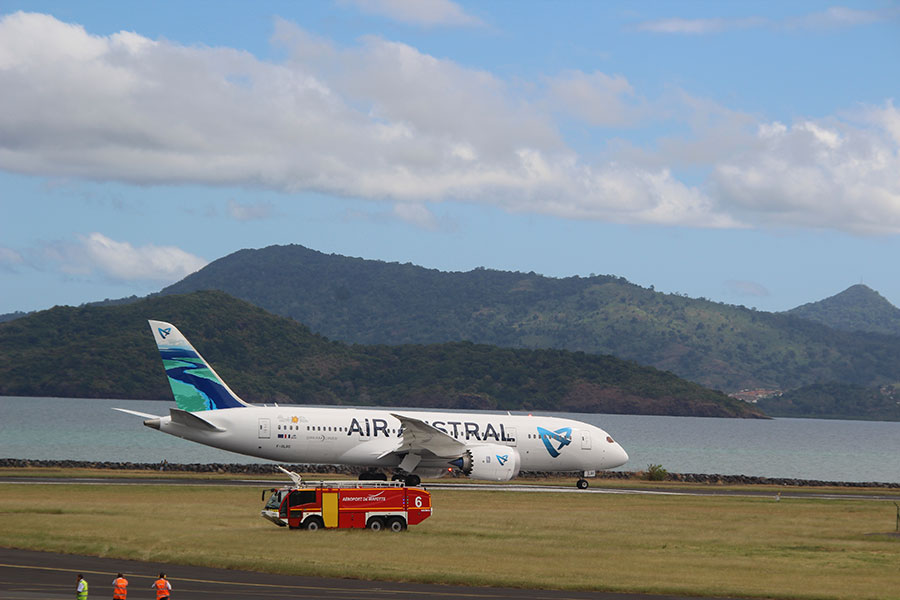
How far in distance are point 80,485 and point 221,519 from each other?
15705 mm

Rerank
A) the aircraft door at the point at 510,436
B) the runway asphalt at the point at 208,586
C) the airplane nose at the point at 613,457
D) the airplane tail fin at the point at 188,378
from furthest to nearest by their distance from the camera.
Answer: the airplane nose at the point at 613,457 → the aircraft door at the point at 510,436 → the airplane tail fin at the point at 188,378 → the runway asphalt at the point at 208,586

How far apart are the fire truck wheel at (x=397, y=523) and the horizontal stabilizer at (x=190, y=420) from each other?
695 inches

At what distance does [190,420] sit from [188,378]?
2.93 m

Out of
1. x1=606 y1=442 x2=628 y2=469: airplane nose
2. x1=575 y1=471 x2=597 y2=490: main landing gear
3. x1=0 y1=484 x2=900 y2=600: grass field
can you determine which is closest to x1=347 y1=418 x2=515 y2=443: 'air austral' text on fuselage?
x1=575 y1=471 x2=597 y2=490: main landing gear

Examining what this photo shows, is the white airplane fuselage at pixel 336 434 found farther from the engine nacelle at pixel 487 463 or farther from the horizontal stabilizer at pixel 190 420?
the engine nacelle at pixel 487 463

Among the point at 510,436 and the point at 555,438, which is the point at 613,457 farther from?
the point at 510,436

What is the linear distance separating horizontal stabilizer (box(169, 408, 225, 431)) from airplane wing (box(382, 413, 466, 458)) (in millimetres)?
8854

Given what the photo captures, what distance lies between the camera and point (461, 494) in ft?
186

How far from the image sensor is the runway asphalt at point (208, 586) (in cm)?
2645

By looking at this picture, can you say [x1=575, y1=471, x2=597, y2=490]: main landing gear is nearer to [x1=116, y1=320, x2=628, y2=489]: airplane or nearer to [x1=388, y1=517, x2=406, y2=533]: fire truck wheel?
[x1=116, y1=320, x2=628, y2=489]: airplane

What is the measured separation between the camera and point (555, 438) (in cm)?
6197

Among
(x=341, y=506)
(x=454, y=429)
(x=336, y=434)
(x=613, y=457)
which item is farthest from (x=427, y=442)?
(x=341, y=506)

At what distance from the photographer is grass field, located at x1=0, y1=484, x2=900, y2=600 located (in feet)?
105

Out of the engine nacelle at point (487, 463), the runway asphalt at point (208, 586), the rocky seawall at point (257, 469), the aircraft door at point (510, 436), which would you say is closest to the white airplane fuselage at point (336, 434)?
the aircraft door at point (510, 436)
